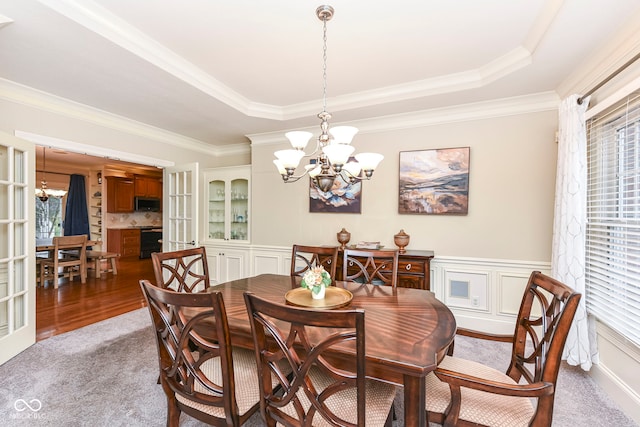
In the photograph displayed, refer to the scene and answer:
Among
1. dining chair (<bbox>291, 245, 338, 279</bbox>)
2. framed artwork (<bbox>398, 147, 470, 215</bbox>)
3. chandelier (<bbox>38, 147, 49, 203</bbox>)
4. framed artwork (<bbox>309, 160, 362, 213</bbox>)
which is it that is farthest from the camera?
chandelier (<bbox>38, 147, 49, 203</bbox>)

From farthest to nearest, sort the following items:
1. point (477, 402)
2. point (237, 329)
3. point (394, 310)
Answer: point (394, 310)
point (237, 329)
point (477, 402)

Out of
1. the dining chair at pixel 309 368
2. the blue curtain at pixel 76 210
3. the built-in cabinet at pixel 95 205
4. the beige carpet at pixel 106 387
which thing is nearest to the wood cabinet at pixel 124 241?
the built-in cabinet at pixel 95 205

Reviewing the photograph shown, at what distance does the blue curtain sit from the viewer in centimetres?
732

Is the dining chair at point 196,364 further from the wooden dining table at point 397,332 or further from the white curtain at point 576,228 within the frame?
the white curtain at point 576,228

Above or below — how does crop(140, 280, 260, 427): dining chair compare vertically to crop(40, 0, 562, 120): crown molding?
below

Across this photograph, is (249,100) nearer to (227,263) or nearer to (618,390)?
(227,263)

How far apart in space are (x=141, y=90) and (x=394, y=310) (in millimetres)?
2944

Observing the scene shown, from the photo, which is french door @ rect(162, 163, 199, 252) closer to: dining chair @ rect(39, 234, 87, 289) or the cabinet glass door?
the cabinet glass door

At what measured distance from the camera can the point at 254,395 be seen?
138cm

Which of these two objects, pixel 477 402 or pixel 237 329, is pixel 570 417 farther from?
pixel 237 329

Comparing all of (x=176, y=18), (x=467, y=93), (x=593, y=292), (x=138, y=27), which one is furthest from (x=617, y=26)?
(x=138, y=27)

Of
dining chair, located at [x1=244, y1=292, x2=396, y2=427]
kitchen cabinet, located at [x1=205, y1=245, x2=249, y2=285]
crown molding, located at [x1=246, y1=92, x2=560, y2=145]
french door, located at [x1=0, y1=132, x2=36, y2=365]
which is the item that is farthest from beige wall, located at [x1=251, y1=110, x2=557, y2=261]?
french door, located at [x1=0, y1=132, x2=36, y2=365]

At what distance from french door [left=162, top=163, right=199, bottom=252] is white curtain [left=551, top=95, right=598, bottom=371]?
3837 millimetres

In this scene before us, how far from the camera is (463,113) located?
3.19 metres
